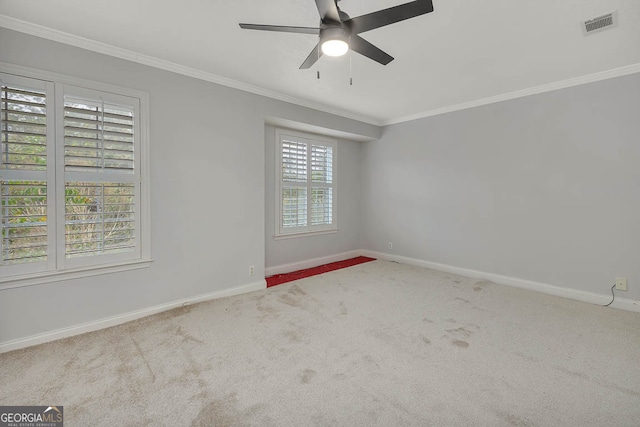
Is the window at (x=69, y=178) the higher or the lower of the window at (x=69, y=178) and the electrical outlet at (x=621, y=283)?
the higher

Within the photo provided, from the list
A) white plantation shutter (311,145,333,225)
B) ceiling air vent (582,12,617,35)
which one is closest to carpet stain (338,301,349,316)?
A: white plantation shutter (311,145,333,225)

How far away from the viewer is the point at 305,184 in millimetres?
4723

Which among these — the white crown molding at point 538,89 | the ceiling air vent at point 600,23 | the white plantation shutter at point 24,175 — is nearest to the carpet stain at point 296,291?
the white plantation shutter at point 24,175

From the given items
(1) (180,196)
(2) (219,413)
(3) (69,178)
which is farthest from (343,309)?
(3) (69,178)

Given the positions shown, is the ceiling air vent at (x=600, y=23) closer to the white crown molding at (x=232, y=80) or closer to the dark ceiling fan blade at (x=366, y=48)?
the white crown molding at (x=232, y=80)

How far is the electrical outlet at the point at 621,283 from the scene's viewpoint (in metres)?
3.02

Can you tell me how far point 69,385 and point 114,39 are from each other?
2.72 metres

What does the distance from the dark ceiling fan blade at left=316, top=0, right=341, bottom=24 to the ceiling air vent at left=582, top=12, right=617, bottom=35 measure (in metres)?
2.07

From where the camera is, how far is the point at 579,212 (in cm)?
326

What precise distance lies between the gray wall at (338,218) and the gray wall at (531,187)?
78 cm

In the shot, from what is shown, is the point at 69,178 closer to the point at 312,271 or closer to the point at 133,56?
the point at 133,56

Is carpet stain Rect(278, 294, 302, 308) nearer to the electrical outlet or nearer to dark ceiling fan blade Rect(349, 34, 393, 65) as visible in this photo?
dark ceiling fan blade Rect(349, 34, 393, 65)

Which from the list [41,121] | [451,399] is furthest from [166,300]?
[451,399]

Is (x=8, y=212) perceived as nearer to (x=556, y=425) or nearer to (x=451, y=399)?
(x=451, y=399)
